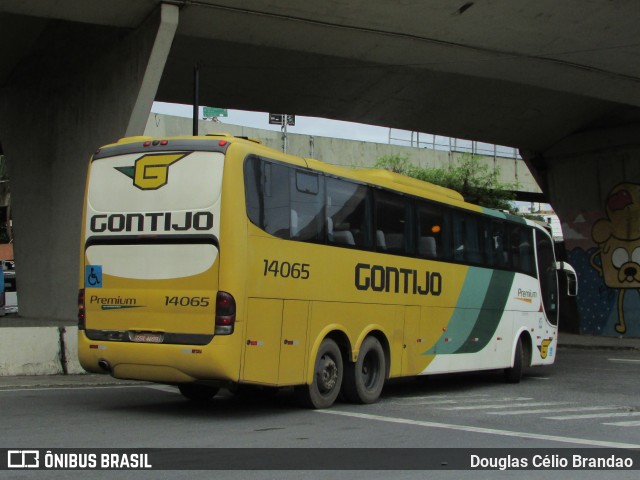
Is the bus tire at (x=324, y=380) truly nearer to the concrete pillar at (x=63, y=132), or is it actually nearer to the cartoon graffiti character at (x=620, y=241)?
the concrete pillar at (x=63, y=132)

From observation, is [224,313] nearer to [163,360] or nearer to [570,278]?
[163,360]

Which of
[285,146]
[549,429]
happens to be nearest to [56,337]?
[549,429]

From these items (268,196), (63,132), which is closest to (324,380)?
(268,196)

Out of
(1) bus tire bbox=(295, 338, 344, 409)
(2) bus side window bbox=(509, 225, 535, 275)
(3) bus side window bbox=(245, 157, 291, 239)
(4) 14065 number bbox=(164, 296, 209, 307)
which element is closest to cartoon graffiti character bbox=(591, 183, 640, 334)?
(2) bus side window bbox=(509, 225, 535, 275)

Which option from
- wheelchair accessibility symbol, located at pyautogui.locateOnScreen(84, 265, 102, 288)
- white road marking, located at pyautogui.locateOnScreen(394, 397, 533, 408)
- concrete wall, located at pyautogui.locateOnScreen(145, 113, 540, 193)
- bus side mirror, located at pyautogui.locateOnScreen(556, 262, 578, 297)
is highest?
concrete wall, located at pyautogui.locateOnScreen(145, 113, 540, 193)

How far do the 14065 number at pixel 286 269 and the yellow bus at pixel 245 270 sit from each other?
0.07 feet

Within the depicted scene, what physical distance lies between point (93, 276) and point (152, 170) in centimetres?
154

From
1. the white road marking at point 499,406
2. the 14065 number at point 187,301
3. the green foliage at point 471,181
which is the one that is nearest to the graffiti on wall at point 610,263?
the green foliage at point 471,181

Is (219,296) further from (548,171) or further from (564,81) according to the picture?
(548,171)

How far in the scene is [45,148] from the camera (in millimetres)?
21203

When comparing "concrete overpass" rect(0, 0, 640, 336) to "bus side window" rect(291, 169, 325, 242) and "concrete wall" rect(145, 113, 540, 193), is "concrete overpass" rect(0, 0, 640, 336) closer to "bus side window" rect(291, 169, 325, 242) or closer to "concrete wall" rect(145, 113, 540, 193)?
"bus side window" rect(291, 169, 325, 242)

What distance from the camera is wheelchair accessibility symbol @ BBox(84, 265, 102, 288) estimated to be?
10625 millimetres

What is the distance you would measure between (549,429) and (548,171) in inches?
908

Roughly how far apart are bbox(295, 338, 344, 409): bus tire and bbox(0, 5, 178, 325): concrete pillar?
Result: 23.5 feet
